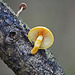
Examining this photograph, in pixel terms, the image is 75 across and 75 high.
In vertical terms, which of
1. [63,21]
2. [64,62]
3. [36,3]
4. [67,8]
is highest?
[36,3]

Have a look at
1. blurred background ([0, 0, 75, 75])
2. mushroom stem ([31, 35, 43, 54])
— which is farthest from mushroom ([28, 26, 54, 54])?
blurred background ([0, 0, 75, 75])

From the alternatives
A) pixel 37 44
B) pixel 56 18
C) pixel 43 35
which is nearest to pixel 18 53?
pixel 37 44

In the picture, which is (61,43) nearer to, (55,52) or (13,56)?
(55,52)

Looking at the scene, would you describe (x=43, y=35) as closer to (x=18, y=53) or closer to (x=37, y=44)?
(x=37, y=44)

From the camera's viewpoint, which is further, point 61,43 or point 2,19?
point 61,43

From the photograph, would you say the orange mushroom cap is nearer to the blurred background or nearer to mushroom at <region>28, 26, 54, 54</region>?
mushroom at <region>28, 26, 54, 54</region>

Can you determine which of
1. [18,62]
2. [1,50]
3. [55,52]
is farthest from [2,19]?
[55,52]

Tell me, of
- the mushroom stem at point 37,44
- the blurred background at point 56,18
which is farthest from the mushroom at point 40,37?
the blurred background at point 56,18
